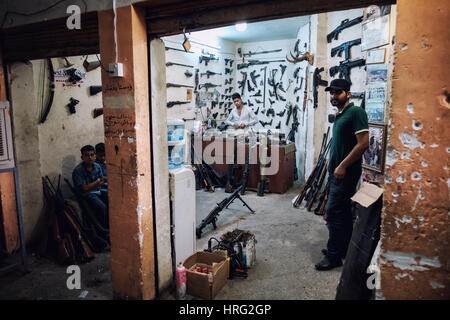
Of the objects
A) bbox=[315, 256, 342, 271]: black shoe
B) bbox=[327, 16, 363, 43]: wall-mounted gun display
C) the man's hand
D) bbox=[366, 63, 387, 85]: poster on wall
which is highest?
bbox=[327, 16, 363, 43]: wall-mounted gun display

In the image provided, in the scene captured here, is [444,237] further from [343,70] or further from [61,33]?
[343,70]

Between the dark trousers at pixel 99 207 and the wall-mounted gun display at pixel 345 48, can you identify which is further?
the wall-mounted gun display at pixel 345 48

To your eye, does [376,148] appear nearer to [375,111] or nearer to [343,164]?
[375,111]

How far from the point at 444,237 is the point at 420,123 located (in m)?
0.72

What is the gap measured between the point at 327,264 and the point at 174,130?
239 centimetres

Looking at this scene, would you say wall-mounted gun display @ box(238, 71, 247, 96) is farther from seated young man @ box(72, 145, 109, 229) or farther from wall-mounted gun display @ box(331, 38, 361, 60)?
seated young man @ box(72, 145, 109, 229)

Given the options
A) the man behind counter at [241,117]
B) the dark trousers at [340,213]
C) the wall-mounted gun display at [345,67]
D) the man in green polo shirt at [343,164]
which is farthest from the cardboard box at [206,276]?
the man behind counter at [241,117]

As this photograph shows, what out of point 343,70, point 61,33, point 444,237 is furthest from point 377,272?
point 343,70

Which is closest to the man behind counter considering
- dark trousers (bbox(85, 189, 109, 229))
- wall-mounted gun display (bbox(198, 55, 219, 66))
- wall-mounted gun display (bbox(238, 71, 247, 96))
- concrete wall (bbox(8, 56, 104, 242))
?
wall-mounted gun display (bbox(198, 55, 219, 66))

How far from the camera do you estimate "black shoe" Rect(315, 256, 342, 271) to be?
134 inches

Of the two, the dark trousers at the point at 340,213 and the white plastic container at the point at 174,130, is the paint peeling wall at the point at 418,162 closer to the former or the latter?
the dark trousers at the point at 340,213

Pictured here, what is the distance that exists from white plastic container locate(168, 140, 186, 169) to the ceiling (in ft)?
15.9

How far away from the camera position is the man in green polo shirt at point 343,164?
3.13 metres

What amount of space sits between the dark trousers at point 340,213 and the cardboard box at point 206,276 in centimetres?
124
